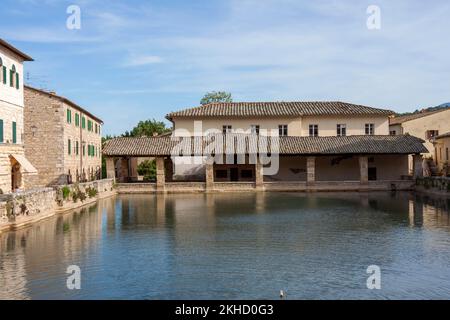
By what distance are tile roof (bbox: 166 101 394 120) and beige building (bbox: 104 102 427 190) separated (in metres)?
0.09

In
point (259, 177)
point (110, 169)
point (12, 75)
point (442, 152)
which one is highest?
point (12, 75)

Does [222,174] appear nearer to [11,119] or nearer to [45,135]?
[45,135]

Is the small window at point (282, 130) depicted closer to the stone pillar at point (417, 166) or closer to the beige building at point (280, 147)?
the beige building at point (280, 147)

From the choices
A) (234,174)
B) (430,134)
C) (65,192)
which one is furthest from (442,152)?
(65,192)

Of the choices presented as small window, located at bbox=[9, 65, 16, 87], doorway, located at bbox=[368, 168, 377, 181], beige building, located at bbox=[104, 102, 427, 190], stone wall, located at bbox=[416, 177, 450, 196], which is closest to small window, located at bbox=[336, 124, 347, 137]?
beige building, located at bbox=[104, 102, 427, 190]

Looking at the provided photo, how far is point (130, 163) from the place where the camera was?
55.6 metres

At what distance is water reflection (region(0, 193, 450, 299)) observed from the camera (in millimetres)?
12117

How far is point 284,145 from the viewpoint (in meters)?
44.0

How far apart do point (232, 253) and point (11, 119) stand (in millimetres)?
16191

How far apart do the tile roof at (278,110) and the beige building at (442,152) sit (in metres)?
4.88
